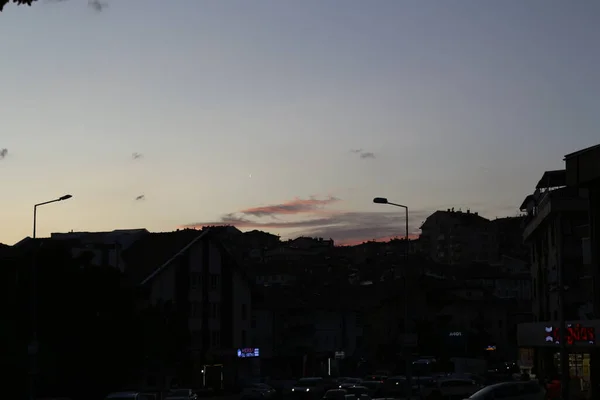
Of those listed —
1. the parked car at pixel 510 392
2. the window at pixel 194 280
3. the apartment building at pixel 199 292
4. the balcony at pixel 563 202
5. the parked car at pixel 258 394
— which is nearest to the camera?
the parked car at pixel 510 392

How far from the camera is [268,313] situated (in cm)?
10431

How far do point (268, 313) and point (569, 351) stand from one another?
50.6 meters

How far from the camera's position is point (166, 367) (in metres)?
73.1

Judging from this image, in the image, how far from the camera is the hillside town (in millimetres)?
52375

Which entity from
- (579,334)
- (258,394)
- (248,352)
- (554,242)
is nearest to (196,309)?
(248,352)

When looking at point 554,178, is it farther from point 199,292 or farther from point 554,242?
point 199,292

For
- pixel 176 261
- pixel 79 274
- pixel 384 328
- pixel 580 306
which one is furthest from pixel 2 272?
pixel 384 328

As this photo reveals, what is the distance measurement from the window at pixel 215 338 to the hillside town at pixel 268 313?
181 millimetres

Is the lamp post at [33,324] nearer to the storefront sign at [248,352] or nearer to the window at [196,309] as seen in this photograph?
the window at [196,309]

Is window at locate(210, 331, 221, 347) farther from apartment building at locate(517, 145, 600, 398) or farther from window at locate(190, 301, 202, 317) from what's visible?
apartment building at locate(517, 145, 600, 398)

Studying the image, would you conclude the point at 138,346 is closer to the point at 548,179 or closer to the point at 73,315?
the point at 73,315

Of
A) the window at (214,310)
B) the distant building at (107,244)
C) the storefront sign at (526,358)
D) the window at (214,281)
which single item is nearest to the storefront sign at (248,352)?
the window at (214,310)

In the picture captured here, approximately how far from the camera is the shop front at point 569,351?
46281 mm

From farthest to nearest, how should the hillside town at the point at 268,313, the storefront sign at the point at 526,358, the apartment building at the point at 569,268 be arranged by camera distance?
the storefront sign at the point at 526,358 → the hillside town at the point at 268,313 → the apartment building at the point at 569,268
